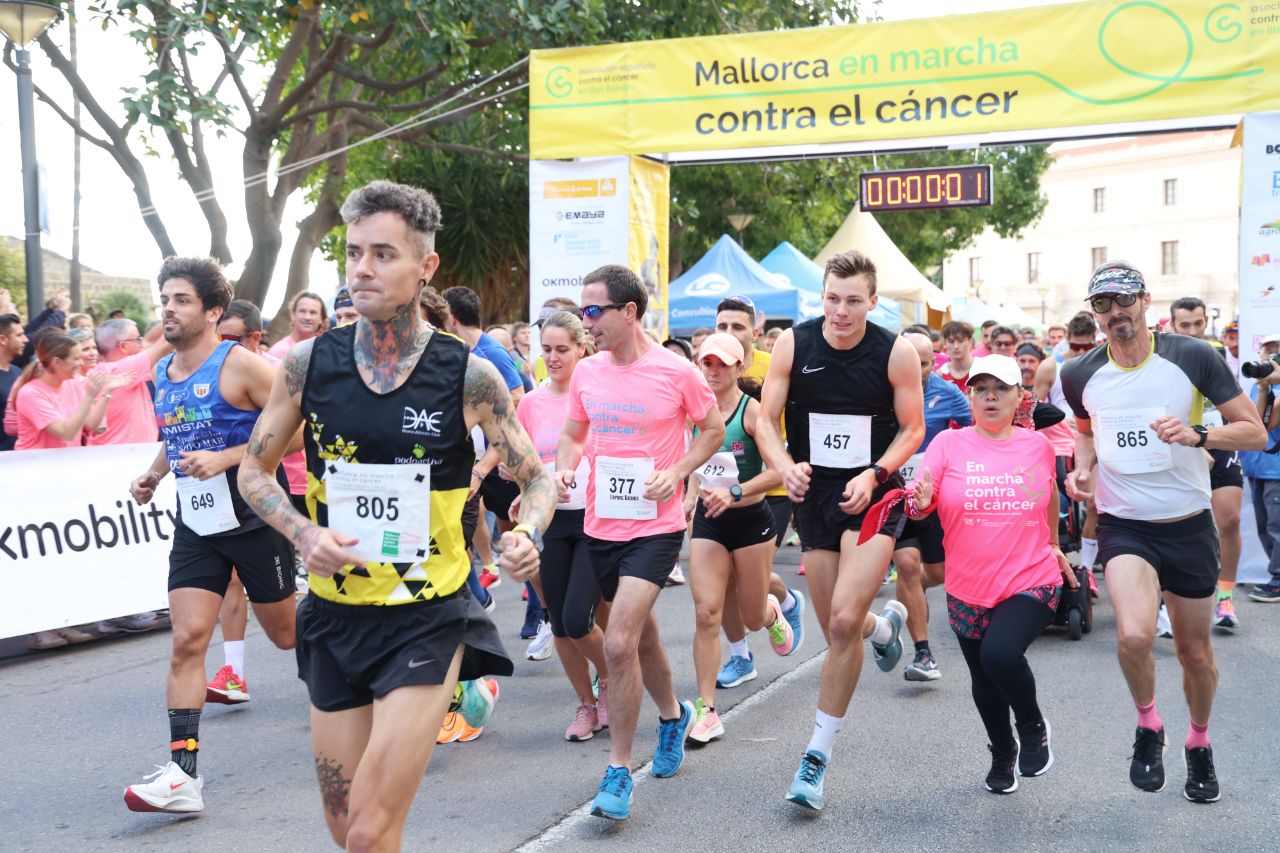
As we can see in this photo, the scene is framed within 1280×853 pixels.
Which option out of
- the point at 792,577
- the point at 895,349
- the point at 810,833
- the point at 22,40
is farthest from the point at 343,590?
the point at 22,40

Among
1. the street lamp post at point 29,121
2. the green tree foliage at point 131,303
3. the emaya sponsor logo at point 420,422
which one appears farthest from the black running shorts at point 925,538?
the green tree foliage at point 131,303

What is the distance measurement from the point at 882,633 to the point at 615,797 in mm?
1988

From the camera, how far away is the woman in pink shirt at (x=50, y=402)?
8.38m

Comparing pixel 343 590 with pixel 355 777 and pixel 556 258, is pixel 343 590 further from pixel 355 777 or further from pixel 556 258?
pixel 556 258

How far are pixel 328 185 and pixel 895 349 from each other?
43.4 feet

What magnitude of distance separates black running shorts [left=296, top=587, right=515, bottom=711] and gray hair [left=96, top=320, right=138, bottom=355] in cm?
755

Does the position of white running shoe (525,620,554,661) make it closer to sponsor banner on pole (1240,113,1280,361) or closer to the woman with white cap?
the woman with white cap

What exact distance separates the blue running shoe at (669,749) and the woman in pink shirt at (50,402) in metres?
4.98

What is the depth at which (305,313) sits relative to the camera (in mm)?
8781

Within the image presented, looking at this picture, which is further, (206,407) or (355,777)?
(206,407)

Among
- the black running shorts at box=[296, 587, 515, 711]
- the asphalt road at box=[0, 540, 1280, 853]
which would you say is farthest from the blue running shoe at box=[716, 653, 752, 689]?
the black running shorts at box=[296, 587, 515, 711]

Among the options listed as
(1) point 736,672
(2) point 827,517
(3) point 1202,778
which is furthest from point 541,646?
(3) point 1202,778

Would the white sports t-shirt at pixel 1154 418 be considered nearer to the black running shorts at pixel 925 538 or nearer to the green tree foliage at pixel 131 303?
the black running shorts at pixel 925 538

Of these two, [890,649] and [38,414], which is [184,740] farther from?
[38,414]
